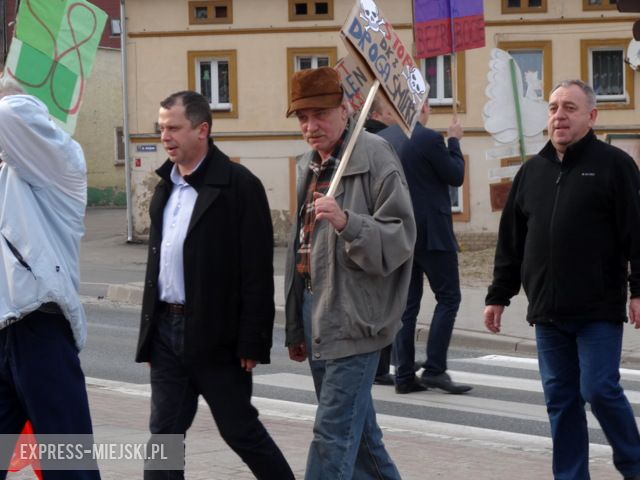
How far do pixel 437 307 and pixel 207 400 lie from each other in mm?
4182

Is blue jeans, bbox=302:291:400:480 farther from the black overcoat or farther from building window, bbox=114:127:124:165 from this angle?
building window, bbox=114:127:124:165

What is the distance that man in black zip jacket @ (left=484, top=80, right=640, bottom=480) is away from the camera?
603 cm

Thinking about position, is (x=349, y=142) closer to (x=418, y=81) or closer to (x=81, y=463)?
(x=418, y=81)

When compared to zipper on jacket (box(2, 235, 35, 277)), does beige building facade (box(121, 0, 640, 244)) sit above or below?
above

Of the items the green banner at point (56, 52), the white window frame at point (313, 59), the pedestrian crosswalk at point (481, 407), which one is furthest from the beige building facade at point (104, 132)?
the green banner at point (56, 52)

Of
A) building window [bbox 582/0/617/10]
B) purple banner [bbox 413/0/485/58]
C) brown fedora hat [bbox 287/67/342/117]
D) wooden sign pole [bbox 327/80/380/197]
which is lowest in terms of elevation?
wooden sign pole [bbox 327/80/380/197]

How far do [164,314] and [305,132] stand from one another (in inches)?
37.3

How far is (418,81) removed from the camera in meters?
6.29

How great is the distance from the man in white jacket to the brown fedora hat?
95 cm

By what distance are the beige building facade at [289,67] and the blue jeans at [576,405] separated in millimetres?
23843

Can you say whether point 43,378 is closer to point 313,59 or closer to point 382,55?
point 382,55

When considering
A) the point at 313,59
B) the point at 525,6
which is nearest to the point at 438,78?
the point at 525,6

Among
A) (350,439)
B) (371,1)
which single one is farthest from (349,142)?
(350,439)

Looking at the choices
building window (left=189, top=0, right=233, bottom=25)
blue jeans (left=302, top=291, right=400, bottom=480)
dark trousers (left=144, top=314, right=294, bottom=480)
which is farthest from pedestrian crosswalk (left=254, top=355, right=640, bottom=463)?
building window (left=189, top=0, right=233, bottom=25)
